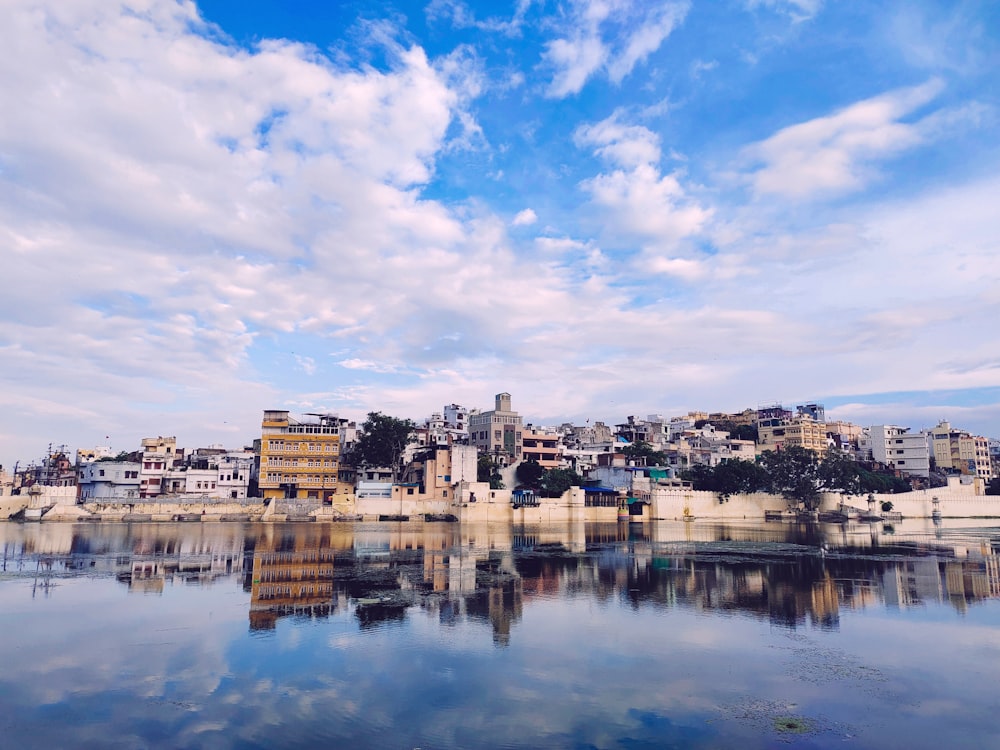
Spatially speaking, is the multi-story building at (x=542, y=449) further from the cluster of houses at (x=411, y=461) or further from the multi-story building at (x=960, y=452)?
the multi-story building at (x=960, y=452)

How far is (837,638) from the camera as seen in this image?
16625 mm

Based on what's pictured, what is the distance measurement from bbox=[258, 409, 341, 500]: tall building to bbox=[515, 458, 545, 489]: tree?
2069cm

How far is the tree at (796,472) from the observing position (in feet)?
265

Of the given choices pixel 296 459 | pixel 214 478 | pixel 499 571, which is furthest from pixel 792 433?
pixel 499 571

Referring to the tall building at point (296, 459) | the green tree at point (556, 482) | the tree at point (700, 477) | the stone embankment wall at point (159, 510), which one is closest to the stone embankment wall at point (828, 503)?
the tree at point (700, 477)

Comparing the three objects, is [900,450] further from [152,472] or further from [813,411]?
Result: [152,472]

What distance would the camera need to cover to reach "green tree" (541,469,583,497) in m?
71.7

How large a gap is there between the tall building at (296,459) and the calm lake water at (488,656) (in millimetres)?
40414

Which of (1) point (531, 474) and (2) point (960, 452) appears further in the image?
(2) point (960, 452)

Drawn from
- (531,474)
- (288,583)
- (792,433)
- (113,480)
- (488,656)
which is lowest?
(488,656)

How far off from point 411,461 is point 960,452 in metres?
93.4

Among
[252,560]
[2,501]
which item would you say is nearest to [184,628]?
[252,560]

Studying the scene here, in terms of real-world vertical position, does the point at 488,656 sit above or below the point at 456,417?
below

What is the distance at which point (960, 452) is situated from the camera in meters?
110
